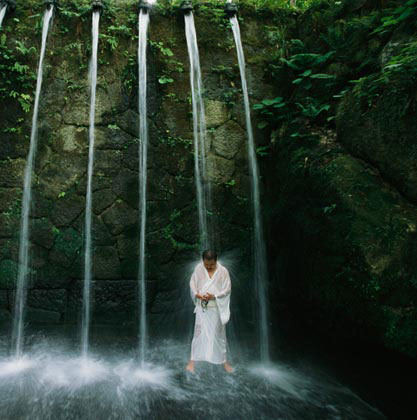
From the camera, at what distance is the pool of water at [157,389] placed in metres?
3.17

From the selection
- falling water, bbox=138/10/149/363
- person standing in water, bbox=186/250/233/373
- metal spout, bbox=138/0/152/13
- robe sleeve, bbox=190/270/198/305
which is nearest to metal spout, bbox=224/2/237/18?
metal spout, bbox=138/0/152/13

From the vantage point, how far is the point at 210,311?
12.8 feet

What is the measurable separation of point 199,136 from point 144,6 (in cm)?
253

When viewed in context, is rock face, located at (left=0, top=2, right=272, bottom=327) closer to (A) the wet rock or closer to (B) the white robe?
(A) the wet rock

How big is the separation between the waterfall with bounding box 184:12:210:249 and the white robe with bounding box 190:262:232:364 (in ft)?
5.06

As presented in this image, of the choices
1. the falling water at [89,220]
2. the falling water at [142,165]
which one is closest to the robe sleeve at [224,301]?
the falling water at [142,165]

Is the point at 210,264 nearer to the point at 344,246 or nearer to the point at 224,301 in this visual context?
the point at 224,301

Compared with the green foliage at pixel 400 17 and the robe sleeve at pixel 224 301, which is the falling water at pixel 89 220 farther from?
the green foliage at pixel 400 17

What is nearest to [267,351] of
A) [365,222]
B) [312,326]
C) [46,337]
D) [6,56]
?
[312,326]

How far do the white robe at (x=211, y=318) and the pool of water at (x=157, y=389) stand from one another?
1.20ft

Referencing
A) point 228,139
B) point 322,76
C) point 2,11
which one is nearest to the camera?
point 322,76

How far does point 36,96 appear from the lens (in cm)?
520

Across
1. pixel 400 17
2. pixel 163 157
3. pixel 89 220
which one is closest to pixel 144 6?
pixel 163 157

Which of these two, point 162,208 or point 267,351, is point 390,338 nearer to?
point 267,351
